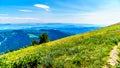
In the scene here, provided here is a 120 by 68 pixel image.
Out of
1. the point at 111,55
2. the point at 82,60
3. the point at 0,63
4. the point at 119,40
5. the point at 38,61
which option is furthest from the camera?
the point at 119,40

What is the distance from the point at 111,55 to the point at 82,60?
296 cm

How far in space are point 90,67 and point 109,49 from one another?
659 cm

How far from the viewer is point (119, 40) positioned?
27.8 metres

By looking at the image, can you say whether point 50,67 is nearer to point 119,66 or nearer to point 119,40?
point 119,66

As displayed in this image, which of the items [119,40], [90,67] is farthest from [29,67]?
[119,40]

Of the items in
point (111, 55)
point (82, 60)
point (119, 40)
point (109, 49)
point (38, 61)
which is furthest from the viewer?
point (119, 40)

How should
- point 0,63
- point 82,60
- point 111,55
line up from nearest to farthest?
point 0,63
point 82,60
point 111,55

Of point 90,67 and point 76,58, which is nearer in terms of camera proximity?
point 90,67

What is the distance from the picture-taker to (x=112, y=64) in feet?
53.4

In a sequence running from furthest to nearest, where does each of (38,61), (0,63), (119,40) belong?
(119,40)
(38,61)
(0,63)

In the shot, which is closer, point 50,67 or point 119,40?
point 50,67

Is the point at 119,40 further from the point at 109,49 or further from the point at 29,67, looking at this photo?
the point at 29,67

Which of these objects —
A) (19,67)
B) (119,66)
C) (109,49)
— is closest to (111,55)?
(109,49)

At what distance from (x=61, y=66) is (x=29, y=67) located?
93.5 inches
